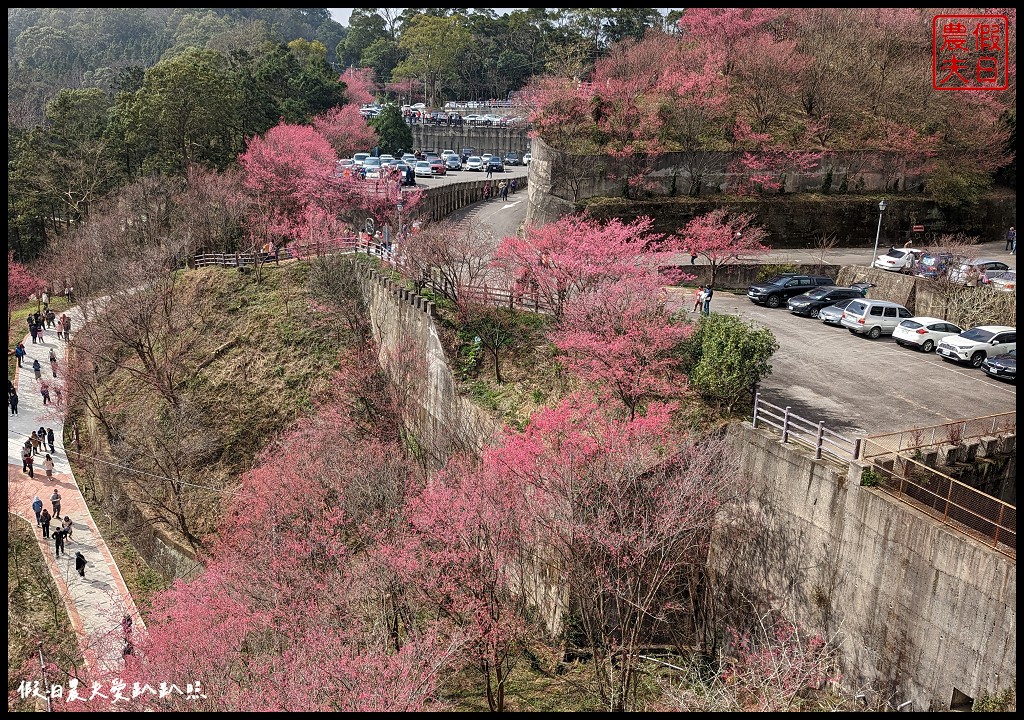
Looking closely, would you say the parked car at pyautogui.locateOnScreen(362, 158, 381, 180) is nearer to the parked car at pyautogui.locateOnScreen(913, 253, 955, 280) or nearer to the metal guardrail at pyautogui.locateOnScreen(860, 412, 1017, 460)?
the parked car at pyautogui.locateOnScreen(913, 253, 955, 280)

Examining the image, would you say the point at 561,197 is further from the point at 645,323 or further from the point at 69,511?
the point at 69,511

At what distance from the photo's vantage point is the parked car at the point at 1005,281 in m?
29.0

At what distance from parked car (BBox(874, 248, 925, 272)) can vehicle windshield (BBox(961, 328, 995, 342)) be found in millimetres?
7942

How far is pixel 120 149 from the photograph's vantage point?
171 ft

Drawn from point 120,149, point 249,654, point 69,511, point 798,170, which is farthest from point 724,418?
point 120,149

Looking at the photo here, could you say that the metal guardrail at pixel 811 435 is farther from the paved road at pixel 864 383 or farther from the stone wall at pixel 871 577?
the paved road at pixel 864 383

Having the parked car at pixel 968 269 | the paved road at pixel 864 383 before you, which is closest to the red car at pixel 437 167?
the paved road at pixel 864 383

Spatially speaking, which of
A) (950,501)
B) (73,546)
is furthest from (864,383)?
(73,546)

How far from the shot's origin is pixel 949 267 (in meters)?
30.4

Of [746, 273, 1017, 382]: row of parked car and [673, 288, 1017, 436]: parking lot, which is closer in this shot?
[673, 288, 1017, 436]: parking lot

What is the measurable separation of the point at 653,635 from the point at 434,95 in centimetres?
7661

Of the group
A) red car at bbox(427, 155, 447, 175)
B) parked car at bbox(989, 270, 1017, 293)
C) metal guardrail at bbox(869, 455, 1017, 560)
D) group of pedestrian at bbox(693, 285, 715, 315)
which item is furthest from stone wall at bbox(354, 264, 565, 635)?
red car at bbox(427, 155, 447, 175)

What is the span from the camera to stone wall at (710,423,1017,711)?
15195 millimetres

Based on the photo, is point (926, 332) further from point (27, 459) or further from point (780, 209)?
point (27, 459)
